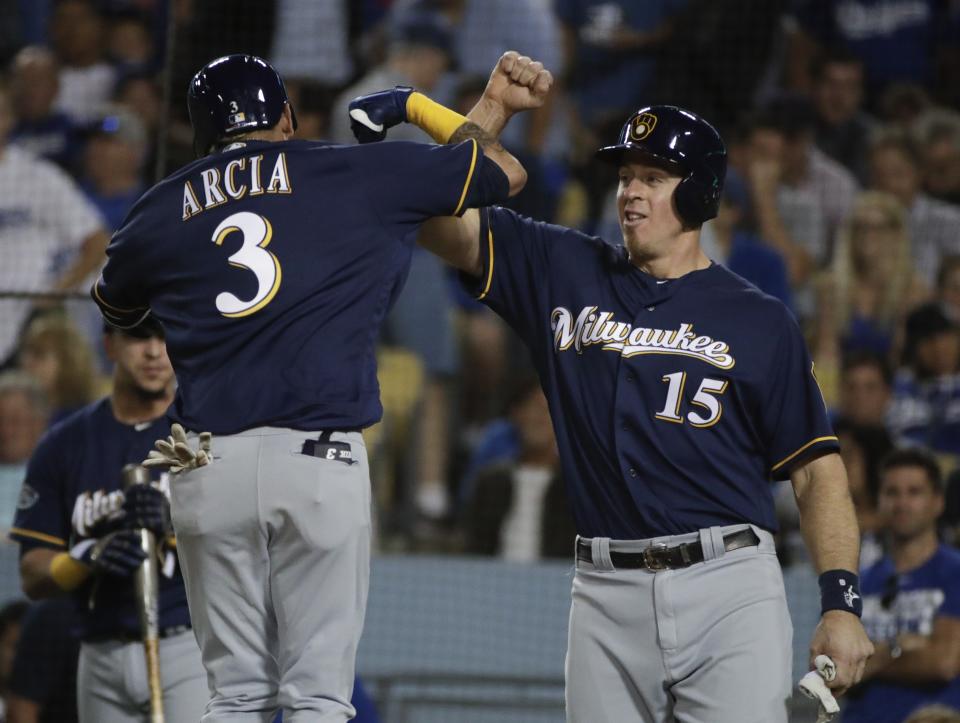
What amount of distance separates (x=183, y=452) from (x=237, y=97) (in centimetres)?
77

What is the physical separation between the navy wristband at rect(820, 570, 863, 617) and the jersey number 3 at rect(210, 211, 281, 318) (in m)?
1.33

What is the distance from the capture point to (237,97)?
302 cm

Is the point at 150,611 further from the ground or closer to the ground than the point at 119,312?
closer to the ground

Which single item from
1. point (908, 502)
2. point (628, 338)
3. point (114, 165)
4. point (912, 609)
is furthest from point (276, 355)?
point (114, 165)

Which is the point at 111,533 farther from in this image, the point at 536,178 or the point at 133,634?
the point at 536,178

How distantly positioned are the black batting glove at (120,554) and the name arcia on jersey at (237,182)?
45.1 inches

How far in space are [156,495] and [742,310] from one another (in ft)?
5.51

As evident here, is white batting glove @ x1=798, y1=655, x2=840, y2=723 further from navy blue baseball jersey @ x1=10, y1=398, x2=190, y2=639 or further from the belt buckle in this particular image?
navy blue baseball jersey @ x1=10, y1=398, x2=190, y2=639

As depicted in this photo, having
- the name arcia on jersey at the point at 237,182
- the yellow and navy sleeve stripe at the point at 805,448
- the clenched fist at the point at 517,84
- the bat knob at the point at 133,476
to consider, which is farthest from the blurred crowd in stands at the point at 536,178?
the name arcia on jersey at the point at 237,182

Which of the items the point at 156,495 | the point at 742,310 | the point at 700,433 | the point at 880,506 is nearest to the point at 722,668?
the point at 700,433

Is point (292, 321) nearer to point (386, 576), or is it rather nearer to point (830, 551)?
point (830, 551)

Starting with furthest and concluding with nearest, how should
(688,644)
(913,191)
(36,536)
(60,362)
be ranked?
(913,191), (60,362), (36,536), (688,644)

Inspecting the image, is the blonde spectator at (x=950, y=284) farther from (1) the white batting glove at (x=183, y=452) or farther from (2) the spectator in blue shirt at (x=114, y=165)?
(1) the white batting glove at (x=183, y=452)

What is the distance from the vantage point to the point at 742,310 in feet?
10.5
